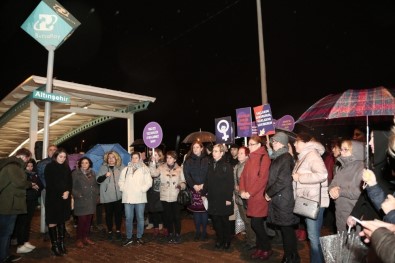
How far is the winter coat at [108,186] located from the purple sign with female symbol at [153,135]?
153 centimetres

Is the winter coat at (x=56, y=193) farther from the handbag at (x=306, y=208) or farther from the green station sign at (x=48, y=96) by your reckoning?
the handbag at (x=306, y=208)

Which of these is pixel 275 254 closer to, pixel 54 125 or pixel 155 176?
pixel 155 176

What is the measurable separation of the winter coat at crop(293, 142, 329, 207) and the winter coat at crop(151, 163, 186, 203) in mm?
3056

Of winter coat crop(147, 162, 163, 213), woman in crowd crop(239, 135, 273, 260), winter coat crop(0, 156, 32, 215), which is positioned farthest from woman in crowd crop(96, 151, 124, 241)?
woman in crowd crop(239, 135, 273, 260)

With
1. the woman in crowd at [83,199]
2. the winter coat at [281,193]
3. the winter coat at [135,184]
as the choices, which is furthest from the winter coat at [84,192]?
the winter coat at [281,193]

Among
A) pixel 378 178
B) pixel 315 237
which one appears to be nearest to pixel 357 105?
pixel 378 178

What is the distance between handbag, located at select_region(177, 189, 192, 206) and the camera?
7332 millimetres

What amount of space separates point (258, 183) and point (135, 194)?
9.54 ft

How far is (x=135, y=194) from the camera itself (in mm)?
7293

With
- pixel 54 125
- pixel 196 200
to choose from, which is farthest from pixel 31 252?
pixel 54 125

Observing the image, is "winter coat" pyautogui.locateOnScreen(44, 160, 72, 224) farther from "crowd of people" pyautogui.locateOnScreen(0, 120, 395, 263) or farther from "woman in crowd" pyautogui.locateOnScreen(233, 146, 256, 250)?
"woman in crowd" pyautogui.locateOnScreen(233, 146, 256, 250)

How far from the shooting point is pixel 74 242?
300 inches

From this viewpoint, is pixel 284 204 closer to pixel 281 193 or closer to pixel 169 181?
pixel 281 193

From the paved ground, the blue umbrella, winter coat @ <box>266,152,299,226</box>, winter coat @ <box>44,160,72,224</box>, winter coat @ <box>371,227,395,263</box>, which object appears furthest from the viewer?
the blue umbrella
